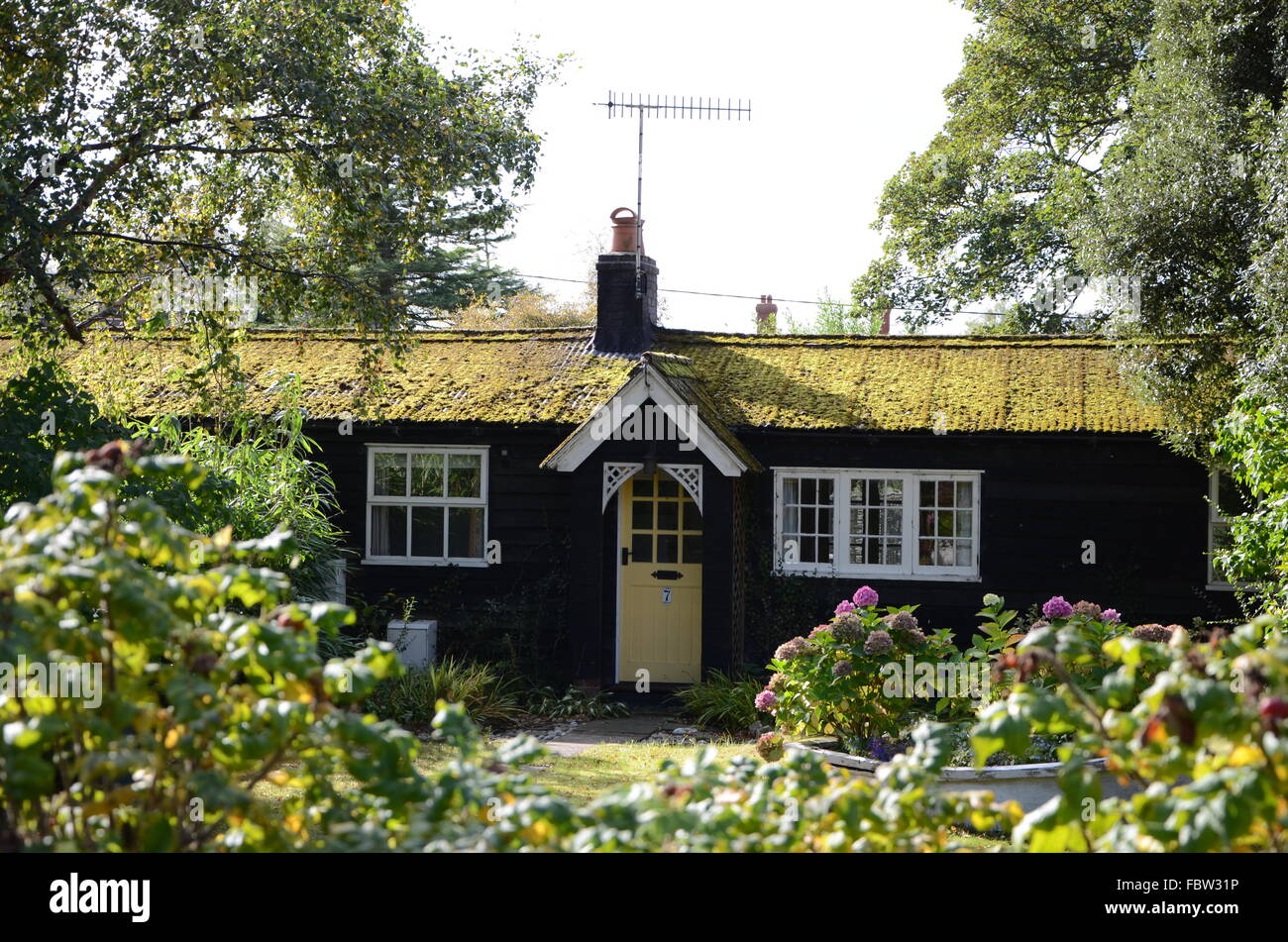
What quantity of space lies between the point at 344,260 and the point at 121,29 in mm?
3233

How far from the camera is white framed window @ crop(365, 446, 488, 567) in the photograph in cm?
1501

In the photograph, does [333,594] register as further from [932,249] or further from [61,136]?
[932,249]

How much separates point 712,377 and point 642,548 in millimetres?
2601

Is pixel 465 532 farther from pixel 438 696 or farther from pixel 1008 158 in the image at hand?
pixel 1008 158

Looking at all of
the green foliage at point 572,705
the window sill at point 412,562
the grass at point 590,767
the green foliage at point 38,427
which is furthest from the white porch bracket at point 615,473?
the green foliage at point 38,427

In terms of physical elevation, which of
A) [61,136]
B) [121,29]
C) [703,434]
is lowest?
[703,434]

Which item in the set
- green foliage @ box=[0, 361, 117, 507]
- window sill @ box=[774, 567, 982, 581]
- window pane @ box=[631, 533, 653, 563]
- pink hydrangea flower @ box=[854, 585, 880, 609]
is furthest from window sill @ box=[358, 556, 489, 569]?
pink hydrangea flower @ box=[854, 585, 880, 609]

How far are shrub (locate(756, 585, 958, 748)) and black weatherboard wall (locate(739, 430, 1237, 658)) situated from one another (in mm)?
4713

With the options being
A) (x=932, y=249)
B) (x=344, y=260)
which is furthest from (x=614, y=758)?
(x=932, y=249)

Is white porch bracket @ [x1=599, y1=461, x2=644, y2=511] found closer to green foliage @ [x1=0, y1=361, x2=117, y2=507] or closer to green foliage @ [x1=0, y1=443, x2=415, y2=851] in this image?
green foliage @ [x1=0, y1=361, x2=117, y2=507]

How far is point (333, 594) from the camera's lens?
14000 mm
